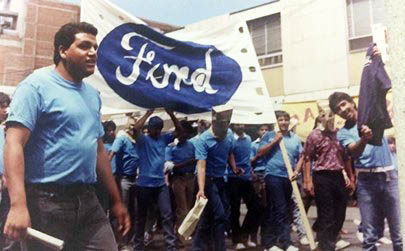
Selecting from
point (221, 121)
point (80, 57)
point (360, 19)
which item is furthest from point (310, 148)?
point (80, 57)

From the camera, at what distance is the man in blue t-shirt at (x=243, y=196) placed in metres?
3.48

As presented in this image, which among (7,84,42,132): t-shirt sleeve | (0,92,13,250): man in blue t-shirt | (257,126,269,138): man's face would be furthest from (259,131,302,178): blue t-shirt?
(7,84,42,132): t-shirt sleeve

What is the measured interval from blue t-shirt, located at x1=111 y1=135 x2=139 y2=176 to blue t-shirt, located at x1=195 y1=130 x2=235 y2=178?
83cm

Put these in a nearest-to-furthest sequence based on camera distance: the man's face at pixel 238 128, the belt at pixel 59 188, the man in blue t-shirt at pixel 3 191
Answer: the belt at pixel 59 188 → the man in blue t-shirt at pixel 3 191 → the man's face at pixel 238 128

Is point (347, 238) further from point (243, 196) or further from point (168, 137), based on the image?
point (168, 137)

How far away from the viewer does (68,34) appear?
5.28ft

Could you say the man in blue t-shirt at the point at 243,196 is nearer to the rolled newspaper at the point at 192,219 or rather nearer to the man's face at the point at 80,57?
the rolled newspaper at the point at 192,219

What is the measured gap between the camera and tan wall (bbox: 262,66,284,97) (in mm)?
4966

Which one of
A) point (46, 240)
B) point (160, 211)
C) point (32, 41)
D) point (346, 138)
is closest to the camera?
point (46, 240)

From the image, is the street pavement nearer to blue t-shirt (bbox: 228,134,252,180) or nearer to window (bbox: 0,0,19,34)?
blue t-shirt (bbox: 228,134,252,180)

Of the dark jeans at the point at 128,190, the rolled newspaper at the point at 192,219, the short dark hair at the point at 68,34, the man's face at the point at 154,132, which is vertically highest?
the short dark hair at the point at 68,34

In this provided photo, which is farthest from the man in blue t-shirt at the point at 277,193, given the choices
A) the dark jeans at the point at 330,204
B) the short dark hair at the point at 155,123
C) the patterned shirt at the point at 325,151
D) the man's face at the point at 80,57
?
the man's face at the point at 80,57

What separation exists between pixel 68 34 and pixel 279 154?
201 centimetres

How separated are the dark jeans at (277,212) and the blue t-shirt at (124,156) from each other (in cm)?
102
